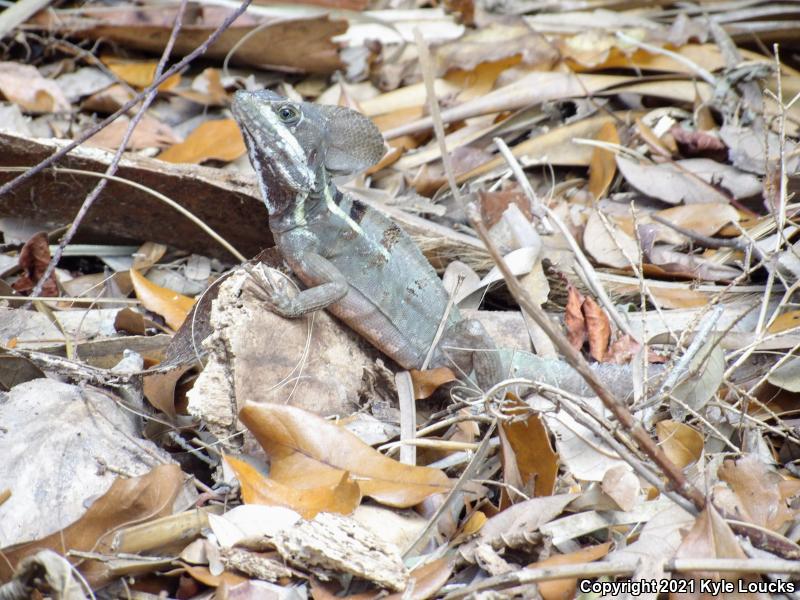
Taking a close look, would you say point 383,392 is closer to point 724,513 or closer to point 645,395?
point 645,395

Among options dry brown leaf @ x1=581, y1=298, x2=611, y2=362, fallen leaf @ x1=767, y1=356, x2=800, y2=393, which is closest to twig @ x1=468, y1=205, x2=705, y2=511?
fallen leaf @ x1=767, y1=356, x2=800, y2=393

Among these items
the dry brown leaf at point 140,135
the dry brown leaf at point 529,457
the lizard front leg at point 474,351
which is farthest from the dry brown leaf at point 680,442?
the dry brown leaf at point 140,135

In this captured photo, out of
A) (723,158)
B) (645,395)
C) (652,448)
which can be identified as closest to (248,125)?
(645,395)

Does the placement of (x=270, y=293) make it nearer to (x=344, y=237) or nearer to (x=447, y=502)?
(x=344, y=237)

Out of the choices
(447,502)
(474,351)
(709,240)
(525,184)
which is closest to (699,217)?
(709,240)

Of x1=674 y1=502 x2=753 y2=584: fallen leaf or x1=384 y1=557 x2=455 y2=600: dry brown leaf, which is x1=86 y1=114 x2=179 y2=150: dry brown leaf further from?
x1=674 y1=502 x2=753 y2=584: fallen leaf
